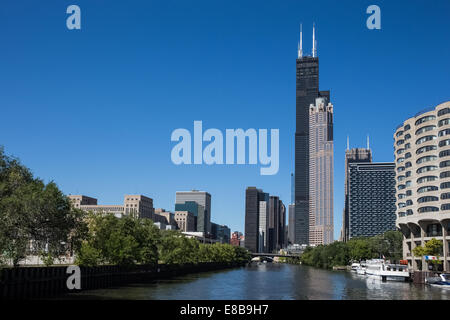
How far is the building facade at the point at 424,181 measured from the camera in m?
158

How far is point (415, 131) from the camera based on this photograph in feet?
574

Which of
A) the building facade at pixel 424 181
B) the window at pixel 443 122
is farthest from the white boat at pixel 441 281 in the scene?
the window at pixel 443 122

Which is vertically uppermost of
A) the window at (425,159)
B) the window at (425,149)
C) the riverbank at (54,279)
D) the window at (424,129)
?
the window at (424,129)

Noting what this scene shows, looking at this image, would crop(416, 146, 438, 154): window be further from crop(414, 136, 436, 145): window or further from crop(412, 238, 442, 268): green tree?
crop(412, 238, 442, 268): green tree

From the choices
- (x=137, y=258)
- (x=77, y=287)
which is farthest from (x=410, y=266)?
(x=77, y=287)

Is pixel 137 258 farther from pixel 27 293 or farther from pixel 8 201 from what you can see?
pixel 8 201

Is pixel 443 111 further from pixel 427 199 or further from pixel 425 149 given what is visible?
pixel 427 199

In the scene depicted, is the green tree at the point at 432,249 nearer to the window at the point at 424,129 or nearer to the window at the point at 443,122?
the window at the point at 424,129

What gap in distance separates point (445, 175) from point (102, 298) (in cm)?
11970

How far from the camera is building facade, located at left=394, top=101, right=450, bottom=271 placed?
158375 millimetres

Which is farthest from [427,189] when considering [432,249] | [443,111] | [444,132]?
[443,111]

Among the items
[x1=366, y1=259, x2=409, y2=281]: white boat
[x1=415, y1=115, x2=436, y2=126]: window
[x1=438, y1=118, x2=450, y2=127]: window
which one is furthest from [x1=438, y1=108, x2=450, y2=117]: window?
[x1=366, y1=259, x2=409, y2=281]: white boat

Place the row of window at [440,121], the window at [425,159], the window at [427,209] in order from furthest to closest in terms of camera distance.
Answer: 1. the window at [425,159]
2. the window at [427,209]
3. the row of window at [440,121]

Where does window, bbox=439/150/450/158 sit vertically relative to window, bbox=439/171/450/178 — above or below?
above
